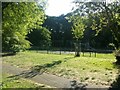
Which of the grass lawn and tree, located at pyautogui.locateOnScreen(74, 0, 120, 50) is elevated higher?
tree, located at pyautogui.locateOnScreen(74, 0, 120, 50)

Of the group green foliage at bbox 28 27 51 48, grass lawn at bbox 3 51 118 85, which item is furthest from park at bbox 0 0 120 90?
green foliage at bbox 28 27 51 48

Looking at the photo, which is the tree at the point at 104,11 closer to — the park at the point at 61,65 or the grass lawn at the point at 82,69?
the park at the point at 61,65

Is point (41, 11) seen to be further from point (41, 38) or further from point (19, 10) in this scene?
point (41, 38)

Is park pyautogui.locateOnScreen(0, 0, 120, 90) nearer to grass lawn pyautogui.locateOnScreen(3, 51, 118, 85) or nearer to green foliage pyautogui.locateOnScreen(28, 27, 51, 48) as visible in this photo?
grass lawn pyautogui.locateOnScreen(3, 51, 118, 85)

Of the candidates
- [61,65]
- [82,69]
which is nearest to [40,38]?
[61,65]

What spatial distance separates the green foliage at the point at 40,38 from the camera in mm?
73125

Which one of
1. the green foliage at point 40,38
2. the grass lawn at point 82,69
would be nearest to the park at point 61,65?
the grass lawn at point 82,69

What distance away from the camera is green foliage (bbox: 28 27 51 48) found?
2879 inches

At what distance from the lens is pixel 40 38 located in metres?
74.6

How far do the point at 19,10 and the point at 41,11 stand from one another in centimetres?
287

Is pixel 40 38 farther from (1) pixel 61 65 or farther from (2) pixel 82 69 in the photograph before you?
(2) pixel 82 69

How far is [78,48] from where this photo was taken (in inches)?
1617

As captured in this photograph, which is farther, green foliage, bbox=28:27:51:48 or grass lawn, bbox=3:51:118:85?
green foliage, bbox=28:27:51:48

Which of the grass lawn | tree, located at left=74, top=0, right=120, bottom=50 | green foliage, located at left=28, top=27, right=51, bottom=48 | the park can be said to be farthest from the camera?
green foliage, located at left=28, top=27, right=51, bottom=48
